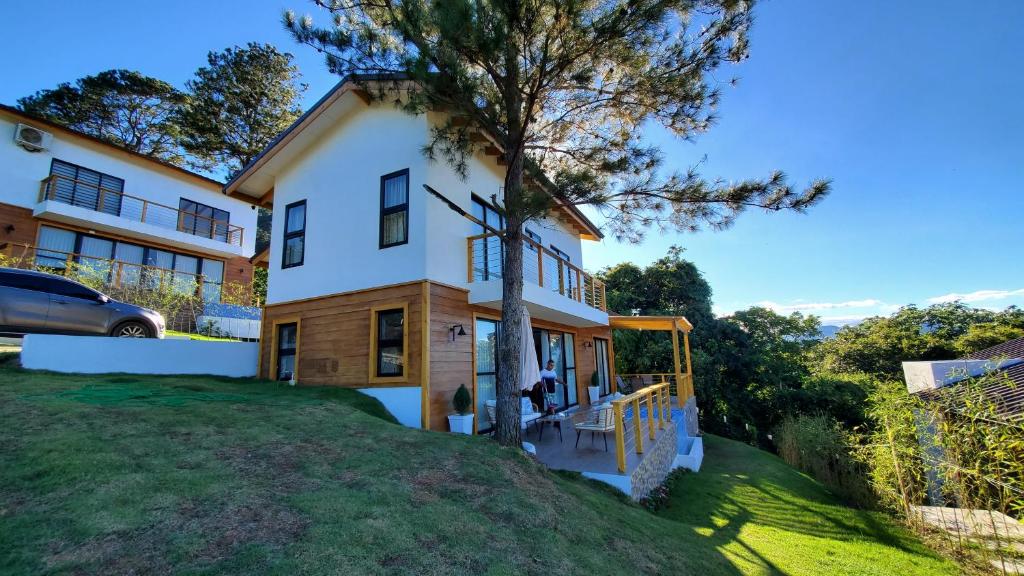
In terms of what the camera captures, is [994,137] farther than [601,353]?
No

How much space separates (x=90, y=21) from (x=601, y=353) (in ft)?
63.6

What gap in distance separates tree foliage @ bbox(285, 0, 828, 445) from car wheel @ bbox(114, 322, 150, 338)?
722 cm

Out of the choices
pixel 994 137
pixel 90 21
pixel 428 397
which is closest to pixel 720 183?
pixel 428 397

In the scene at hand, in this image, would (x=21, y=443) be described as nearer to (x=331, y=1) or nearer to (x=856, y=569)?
(x=331, y=1)

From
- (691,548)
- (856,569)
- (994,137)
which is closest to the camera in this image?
(691,548)

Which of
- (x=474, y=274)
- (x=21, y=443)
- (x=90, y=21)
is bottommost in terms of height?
(x=21, y=443)

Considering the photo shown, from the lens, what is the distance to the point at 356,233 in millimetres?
9367

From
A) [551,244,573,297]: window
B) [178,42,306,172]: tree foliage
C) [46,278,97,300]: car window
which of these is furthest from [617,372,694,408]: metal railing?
[178,42,306,172]: tree foliage

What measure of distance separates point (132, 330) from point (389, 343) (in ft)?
19.2

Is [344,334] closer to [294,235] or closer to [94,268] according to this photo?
[294,235]

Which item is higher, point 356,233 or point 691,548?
point 356,233

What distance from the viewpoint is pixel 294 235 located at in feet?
34.8

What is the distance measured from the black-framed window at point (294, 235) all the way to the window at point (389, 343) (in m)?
3.24

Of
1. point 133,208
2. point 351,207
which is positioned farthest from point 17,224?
point 351,207
